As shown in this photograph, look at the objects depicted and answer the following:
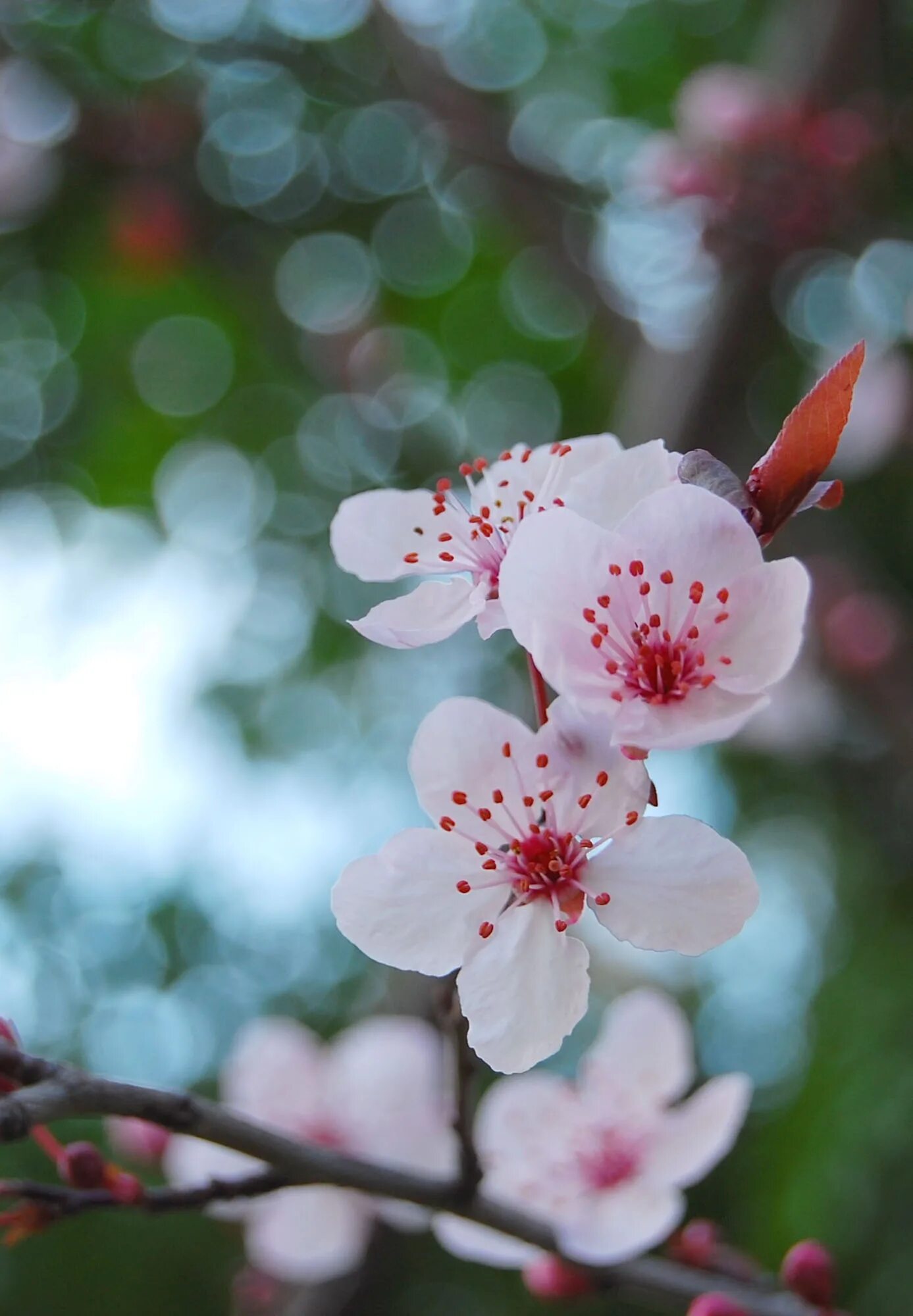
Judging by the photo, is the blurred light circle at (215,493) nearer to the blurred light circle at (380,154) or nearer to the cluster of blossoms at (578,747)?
the blurred light circle at (380,154)

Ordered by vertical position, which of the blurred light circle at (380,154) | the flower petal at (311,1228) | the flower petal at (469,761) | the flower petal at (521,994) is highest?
the blurred light circle at (380,154)

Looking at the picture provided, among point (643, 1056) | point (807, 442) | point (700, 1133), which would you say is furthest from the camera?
point (643, 1056)

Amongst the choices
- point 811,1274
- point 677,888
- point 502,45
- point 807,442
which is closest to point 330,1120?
point 811,1274

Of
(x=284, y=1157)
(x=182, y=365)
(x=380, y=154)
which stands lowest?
(x=284, y=1157)

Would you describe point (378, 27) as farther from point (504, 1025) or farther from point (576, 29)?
point (504, 1025)

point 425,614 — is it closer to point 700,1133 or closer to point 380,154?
point 700,1133

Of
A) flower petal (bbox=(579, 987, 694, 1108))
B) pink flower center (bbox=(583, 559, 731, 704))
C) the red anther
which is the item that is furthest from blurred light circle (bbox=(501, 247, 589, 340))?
the red anther

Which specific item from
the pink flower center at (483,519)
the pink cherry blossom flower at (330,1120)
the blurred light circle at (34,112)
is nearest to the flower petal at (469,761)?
the pink flower center at (483,519)

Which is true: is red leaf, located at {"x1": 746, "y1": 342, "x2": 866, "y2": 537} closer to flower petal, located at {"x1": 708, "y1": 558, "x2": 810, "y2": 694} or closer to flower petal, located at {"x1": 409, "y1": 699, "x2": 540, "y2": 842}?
flower petal, located at {"x1": 708, "y1": 558, "x2": 810, "y2": 694}
